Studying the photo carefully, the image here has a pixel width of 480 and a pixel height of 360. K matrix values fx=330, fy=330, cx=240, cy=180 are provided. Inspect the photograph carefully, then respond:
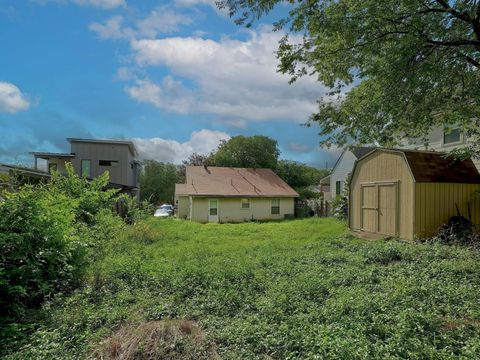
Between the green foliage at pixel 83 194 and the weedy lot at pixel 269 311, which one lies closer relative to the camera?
the weedy lot at pixel 269 311

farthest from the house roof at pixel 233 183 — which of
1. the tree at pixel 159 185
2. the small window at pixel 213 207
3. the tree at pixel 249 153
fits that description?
the tree at pixel 159 185

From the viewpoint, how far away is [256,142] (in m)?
35.3

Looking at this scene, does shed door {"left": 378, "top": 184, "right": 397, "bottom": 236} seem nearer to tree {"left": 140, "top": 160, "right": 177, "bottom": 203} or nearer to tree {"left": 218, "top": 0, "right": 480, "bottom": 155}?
tree {"left": 218, "top": 0, "right": 480, "bottom": 155}

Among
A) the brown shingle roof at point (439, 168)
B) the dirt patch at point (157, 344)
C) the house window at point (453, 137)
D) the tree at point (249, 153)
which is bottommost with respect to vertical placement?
the dirt patch at point (157, 344)

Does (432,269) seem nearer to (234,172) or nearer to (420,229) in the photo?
(420,229)

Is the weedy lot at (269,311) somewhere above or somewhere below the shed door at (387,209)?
below

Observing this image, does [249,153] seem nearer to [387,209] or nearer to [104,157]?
[104,157]

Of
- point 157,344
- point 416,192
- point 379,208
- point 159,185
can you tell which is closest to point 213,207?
point 379,208

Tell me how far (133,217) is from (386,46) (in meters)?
13.0

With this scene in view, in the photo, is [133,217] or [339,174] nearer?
[133,217]

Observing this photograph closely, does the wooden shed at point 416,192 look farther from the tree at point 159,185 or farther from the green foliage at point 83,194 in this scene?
the tree at point 159,185

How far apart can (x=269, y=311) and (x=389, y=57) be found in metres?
4.76

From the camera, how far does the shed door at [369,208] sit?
A: 11.6 meters

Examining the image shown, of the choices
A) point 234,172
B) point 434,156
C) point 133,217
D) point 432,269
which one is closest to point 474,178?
point 434,156
